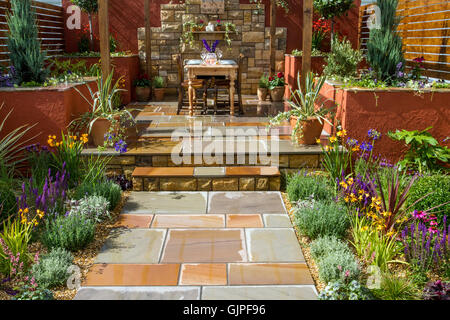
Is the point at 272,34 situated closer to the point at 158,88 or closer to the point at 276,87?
the point at 276,87

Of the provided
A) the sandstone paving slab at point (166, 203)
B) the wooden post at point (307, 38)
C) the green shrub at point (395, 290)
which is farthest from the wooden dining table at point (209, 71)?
the green shrub at point (395, 290)

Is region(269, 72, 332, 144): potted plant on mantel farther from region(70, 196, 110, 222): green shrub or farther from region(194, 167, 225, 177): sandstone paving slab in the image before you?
region(70, 196, 110, 222): green shrub

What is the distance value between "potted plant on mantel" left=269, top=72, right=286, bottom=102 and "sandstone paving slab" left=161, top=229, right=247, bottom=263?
17.3 feet

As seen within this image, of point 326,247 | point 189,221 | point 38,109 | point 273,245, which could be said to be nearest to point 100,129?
point 38,109

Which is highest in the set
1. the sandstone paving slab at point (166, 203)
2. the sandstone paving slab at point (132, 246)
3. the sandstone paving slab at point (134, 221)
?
the sandstone paving slab at point (166, 203)

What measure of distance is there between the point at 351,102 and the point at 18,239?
3.54 metres

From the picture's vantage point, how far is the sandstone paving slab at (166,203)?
4051mm

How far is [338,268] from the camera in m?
2.80

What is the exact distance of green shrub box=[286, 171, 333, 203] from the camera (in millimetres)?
4023

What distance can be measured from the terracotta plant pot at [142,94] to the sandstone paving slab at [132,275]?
19.9ft

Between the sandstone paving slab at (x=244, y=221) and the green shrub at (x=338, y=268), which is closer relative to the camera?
the green shrub at (x=338, y=268)

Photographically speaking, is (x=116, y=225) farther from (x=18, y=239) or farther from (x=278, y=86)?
(x=278, y=86)

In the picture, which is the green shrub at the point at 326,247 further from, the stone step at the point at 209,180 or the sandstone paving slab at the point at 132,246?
the stone step at the point at 209,180
